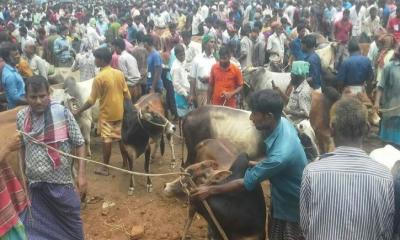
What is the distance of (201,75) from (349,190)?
19.3 feet

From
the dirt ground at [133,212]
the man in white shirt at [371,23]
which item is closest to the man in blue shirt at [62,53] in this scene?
the dirt ground at [133,212]

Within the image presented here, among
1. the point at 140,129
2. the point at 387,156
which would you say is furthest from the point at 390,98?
the point at 140,129

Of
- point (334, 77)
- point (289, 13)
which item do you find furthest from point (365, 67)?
point (289, 13)

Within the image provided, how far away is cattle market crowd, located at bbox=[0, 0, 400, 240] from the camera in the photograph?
2.98m

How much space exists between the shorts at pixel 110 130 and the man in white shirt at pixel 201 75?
172 centimetres

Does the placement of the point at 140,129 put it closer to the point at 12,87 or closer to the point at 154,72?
the point at 12,87

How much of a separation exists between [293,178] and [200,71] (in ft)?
16.1

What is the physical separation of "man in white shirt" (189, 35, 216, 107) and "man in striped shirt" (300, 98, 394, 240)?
18.3 ft

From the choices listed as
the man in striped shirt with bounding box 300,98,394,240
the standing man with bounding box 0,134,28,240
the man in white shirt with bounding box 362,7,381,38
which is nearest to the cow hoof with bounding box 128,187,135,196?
the standing man with bounding box 0,134,28,240

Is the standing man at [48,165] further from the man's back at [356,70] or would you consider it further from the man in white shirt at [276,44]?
the man in white shirt at [276,44]

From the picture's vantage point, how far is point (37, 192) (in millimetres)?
4484

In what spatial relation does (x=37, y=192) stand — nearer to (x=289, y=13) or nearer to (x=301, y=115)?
(x=301, y=115)

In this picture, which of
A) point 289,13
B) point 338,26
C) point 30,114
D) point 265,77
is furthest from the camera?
point 289,13

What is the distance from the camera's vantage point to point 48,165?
14.3 feet
